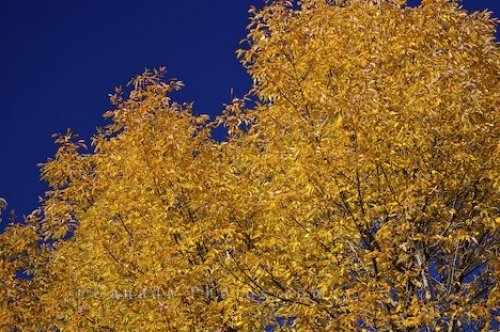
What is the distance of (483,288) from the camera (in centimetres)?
1096

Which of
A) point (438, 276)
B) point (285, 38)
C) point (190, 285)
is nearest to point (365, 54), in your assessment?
point (285, 38)

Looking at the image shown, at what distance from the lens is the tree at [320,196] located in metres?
10.1

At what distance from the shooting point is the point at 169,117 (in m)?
13.7

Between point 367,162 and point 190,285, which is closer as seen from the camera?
point 367,162

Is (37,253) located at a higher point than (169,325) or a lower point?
higher

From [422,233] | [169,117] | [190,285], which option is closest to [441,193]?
[422,233]

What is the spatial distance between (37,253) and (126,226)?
3463mm

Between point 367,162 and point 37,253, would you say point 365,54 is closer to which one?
point 367,162

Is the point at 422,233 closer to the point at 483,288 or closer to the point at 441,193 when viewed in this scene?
the point at 441,193

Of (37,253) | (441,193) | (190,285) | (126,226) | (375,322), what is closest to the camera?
(375,322)

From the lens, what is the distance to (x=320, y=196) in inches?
412

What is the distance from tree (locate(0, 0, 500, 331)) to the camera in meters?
10.1

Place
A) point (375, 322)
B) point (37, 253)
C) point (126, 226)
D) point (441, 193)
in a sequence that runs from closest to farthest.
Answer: point (375, 322), point (441, 193), point (126, 226), point (37, 253)

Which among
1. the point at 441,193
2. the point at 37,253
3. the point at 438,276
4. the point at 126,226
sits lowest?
the point at 438,276
